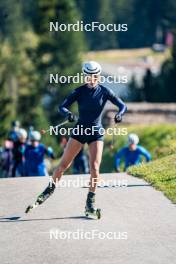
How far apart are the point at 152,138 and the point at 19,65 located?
2651 inches

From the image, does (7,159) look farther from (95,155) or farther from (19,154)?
(95,155)

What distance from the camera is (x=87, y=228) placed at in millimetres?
10602

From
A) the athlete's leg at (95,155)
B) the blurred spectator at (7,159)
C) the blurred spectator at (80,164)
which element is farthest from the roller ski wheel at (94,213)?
the blurred spectator at (7,159)

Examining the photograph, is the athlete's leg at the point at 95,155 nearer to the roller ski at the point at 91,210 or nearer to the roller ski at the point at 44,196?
the roller ski at the point at 91,210

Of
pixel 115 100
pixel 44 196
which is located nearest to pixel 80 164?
pixel 44 196

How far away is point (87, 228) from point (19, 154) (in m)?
9.19

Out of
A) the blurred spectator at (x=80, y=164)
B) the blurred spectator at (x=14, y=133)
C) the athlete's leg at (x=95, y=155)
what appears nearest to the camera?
the athlete's leg at (x=95, y=155)

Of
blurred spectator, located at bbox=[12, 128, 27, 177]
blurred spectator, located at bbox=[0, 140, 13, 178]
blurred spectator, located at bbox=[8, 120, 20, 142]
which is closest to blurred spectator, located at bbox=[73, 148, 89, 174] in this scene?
blurred spectator, located at bbox=[8, 120, 20, 142]

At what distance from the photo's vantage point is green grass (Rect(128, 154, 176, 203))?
41.4 feet

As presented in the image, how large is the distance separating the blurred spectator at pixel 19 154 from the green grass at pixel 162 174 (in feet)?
16.3

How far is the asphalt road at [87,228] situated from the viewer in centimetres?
945

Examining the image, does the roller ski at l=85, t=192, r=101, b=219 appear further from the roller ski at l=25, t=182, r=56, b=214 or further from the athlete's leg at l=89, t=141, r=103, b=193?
the roller ski at l=25, t=182, r=56, b=214

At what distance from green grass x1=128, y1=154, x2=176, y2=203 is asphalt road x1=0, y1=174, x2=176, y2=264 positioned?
5.6 inches

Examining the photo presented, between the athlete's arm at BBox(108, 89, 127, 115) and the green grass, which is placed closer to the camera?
the athlete's arm at BBox(108, 89, 127, 115)
